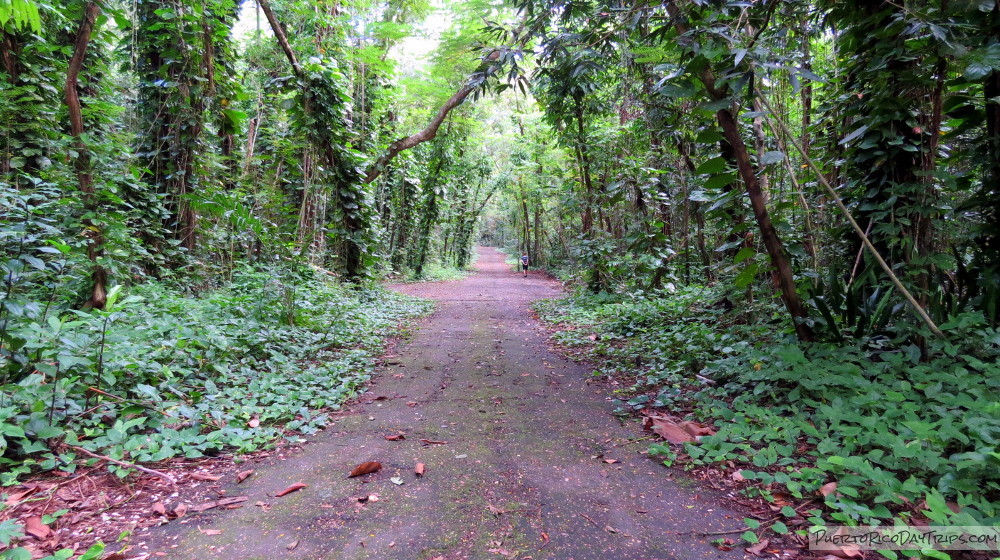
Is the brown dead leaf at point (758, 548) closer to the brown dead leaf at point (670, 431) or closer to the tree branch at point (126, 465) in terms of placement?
the brown dead leaf at point (670, 431)

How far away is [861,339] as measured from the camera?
136 inches

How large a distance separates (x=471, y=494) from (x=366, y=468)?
72 centimetres

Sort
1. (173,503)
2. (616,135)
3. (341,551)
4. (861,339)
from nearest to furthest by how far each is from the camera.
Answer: (341,551) → (173,503) → (861,339) → (616,135)

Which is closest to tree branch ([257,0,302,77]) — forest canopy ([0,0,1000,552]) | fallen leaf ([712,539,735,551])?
forest canopy ([0,0,1000,552])

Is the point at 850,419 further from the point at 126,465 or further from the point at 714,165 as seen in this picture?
the point at 126,465

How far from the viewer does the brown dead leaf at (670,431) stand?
3254mm

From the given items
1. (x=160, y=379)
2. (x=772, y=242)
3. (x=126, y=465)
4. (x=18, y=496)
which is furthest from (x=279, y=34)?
(x=772, y=242)

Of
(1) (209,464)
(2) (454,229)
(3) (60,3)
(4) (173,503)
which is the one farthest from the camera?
(2) (454,229)

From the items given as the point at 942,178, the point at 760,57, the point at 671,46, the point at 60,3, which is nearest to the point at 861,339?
the point at 942,178

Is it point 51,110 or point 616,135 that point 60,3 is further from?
point 616,135

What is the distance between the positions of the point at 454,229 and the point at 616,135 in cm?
1954

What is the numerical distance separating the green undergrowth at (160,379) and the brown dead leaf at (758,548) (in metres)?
2.95

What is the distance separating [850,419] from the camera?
266cm

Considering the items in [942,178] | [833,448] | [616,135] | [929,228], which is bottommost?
[833,448]
